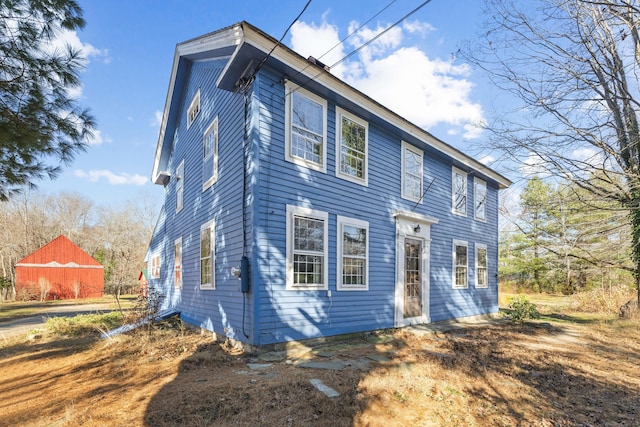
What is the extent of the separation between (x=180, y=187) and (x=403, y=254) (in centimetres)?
742

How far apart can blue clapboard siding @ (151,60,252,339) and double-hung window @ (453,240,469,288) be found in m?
7.37

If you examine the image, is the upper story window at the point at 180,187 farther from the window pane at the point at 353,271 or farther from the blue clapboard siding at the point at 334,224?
the window pane at the point at 353,271

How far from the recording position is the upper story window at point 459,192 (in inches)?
447

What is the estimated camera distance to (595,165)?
24.1ft

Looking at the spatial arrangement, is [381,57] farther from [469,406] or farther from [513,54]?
[469,406]

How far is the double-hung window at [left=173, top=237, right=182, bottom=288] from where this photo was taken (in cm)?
1067

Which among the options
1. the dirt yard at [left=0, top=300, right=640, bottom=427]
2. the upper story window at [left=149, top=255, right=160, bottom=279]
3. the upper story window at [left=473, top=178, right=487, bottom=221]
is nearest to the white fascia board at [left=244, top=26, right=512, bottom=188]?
the upper story window at [left=473, top=178, right=487, bottom=221]

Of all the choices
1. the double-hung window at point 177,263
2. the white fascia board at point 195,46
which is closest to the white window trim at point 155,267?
the double-hung window at point 177,263

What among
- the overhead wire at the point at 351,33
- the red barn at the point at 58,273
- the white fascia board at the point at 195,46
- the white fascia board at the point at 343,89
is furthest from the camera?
the red barn at the point at 58,273

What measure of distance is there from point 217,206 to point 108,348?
3589mm

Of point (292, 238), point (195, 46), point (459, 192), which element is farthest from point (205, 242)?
point (459, 192)

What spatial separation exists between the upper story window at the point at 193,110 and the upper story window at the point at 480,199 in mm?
9769

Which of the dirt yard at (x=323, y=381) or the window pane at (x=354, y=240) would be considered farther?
the window pane at (x=354, y=240)

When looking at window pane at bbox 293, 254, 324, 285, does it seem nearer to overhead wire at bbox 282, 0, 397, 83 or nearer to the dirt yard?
the dirt yard
